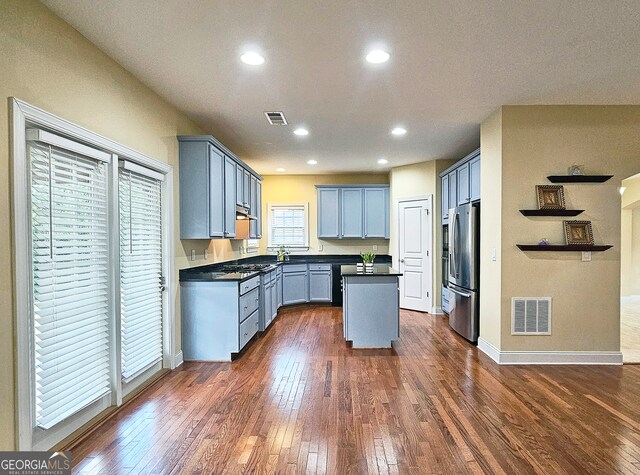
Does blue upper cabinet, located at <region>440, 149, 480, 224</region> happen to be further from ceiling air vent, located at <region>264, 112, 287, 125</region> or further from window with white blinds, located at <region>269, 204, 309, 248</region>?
window with white blinds, located at <region>269, 204, 309, 248</region>

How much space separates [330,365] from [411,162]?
4.28 meters

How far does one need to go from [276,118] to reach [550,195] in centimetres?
310

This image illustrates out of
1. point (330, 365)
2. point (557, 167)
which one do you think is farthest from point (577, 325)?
point (330, 365)

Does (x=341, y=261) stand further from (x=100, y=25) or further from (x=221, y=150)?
(x=100, y=25)

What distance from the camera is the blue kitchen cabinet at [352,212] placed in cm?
767

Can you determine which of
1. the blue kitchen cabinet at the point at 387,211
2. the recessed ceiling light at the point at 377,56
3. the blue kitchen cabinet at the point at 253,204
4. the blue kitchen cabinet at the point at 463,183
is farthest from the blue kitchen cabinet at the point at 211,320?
the blue kitchen cabinet at the point at 387,211

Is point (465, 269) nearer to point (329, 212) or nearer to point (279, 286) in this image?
point (279, 286)

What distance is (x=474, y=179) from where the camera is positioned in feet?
16.2

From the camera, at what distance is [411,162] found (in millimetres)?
6852

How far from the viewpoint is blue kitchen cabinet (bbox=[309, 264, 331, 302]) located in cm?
744

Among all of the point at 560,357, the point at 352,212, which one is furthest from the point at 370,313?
the point at 352,212

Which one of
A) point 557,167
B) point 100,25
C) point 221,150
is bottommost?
point 557,167

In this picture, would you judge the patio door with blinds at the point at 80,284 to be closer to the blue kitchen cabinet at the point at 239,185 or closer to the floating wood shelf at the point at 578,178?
the blue kitchen cabinet at the point at 239,185

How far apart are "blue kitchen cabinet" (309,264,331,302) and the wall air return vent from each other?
398 centimetres
